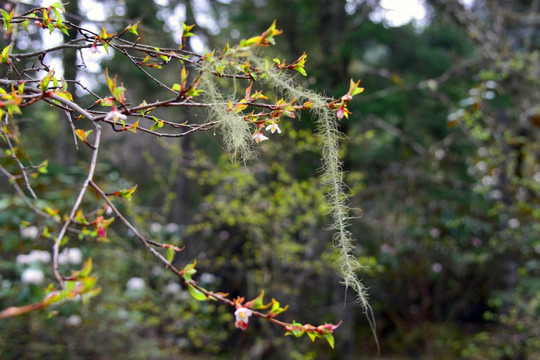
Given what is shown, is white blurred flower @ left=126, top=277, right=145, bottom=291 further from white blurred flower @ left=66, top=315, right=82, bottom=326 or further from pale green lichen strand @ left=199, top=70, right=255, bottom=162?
pale green lichen strand @ left=199, top=70, right=255, bottom=162

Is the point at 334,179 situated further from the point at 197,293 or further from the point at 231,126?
the point at 197,293

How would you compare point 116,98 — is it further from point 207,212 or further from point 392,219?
point 392,219

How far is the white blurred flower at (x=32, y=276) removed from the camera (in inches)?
107

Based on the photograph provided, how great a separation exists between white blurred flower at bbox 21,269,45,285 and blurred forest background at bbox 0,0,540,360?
0.05 meters

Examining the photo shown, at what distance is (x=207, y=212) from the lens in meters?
3.81

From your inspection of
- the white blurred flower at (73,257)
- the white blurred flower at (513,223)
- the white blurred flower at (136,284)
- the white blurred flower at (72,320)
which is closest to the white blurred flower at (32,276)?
the white blurred flower at (73,257)

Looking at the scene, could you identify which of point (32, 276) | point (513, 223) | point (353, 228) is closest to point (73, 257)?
point (32, 276)

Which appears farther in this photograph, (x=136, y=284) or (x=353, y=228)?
(x=353, y=228)

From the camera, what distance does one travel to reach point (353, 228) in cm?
465

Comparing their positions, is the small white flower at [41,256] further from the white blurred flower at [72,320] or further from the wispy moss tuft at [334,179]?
the wispy moss tuft at [334,179]

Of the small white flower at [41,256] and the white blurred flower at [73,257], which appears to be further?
the white blurred flower at [73,257]

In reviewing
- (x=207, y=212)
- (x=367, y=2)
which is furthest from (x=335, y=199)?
(x=367, y=2)

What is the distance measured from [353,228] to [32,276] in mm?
3193

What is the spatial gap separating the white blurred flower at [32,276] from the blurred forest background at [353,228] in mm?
47
